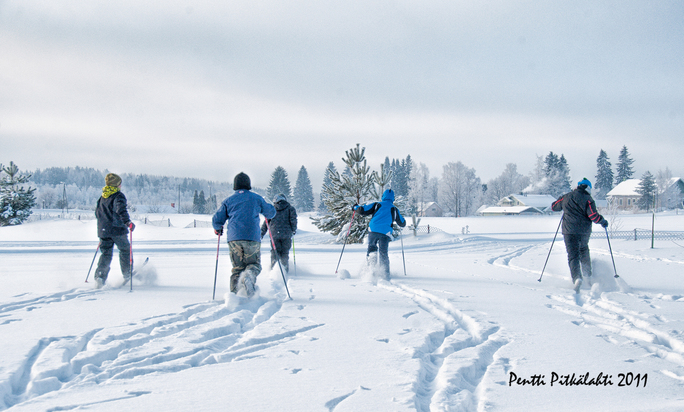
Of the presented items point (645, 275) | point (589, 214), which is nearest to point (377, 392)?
point (589, 214)

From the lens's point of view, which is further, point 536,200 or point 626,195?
point 626,195

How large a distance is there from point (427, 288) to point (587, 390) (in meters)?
4.42

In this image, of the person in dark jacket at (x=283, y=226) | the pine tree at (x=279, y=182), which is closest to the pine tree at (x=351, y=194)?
the person in dark jacket at (x=283, y=226)

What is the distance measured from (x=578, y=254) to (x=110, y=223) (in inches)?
309

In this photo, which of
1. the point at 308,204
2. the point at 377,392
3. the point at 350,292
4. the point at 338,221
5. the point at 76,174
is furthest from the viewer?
the point at 76,174

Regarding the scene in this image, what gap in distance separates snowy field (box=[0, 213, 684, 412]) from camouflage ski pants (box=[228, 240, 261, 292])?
403mm

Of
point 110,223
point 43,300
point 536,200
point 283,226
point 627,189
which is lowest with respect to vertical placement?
point 43,300

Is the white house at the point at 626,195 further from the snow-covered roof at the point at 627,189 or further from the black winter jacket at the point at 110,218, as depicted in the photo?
the black winter jacket at the point at 110,218

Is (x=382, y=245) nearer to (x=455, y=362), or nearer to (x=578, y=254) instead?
(x=578, y=254)

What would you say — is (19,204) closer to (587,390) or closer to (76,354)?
(76,354)

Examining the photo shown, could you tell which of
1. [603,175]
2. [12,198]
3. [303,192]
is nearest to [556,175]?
[603,175]

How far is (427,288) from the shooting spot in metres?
7.56

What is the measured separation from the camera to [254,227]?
655 cm

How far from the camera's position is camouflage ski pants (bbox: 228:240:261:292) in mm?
6488
